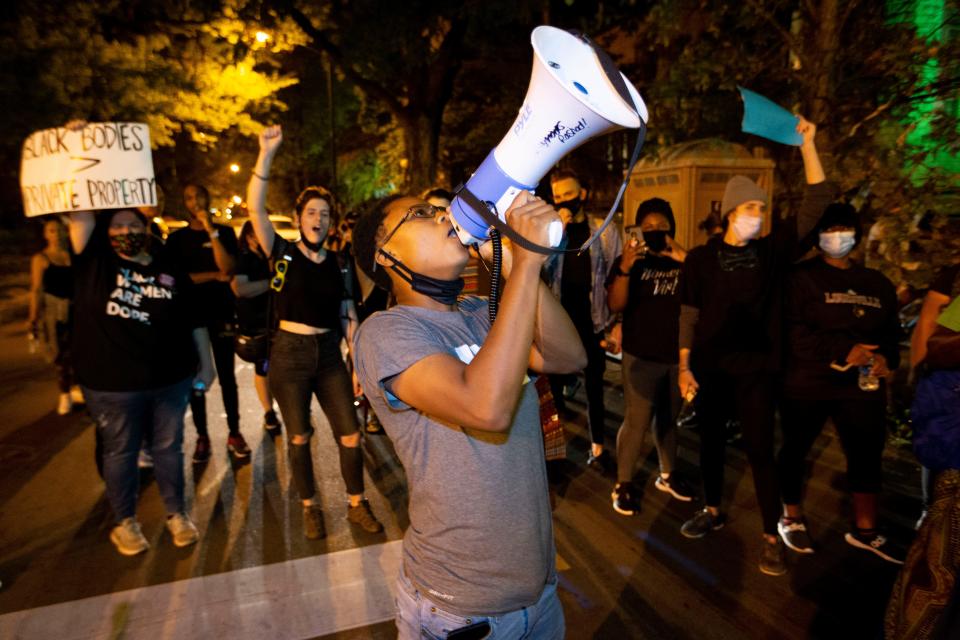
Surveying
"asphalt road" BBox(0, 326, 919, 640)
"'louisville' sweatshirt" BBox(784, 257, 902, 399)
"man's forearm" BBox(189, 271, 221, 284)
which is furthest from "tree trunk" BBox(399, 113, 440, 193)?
"'louisville' sweatshirt" BBox(784, 257, 902, 399)

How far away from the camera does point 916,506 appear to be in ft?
14.3

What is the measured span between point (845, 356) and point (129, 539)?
4.44 m

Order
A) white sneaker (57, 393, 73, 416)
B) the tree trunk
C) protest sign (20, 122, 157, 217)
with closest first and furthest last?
1. protest sign (20, 122, 157, 217)
2. white sneaker (57, 393, 73, 416)
3. the tree trunk

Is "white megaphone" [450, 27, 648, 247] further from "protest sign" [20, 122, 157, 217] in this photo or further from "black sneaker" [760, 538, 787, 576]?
"black sneaker" [760, 538, 787, 576]

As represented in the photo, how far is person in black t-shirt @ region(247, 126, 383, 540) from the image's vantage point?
4004 millimetres

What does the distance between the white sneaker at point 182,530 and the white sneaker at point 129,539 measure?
17cm

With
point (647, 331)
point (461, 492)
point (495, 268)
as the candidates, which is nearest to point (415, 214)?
point (495, 268)

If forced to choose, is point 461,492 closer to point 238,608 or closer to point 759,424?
point 238,608

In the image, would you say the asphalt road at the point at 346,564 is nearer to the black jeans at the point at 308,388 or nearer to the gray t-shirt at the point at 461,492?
the black jeans at the point at 308,388

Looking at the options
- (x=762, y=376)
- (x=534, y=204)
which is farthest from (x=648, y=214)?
(x=534, y=204)

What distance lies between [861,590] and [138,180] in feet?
15.1

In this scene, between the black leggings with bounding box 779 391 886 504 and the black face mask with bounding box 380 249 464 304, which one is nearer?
the black face mask with bounding box 380 249 464 304

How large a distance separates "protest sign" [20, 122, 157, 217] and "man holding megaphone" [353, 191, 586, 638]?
2409 mm

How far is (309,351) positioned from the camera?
4016mm
